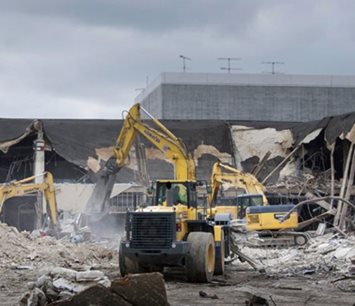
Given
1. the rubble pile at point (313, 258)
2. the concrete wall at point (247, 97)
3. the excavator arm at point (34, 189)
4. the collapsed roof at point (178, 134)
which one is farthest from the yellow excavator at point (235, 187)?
the concrete wall at point (247, 97)

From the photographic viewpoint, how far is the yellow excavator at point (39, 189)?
96.6 feet

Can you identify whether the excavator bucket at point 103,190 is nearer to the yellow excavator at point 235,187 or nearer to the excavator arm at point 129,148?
the excavator arm at point 129,148

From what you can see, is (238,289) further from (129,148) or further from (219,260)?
(129,148)

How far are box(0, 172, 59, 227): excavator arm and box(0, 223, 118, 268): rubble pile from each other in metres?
5.42

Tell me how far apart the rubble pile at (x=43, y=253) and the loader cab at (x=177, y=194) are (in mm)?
4244

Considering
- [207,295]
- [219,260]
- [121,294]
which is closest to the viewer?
[121,294]

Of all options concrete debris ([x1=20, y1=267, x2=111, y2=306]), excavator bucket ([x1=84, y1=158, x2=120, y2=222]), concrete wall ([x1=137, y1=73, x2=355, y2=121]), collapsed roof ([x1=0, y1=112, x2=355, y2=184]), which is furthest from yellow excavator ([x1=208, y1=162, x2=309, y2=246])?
concrete wall ([x1=137, y1=73, x2=355, y2=121])

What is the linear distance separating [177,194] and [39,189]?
13.4m

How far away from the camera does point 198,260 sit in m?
16.6

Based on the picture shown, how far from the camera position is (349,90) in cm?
8081

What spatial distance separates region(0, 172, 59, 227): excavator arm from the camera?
29438mm

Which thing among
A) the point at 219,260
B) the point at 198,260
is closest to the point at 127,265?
the point at 198,260

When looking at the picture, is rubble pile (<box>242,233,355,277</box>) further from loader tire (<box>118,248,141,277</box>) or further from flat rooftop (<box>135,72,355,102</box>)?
flat rooftop (<box>135,72,355,102</box>)

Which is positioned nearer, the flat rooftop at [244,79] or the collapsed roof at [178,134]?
the collapsed roof at [178,134]
